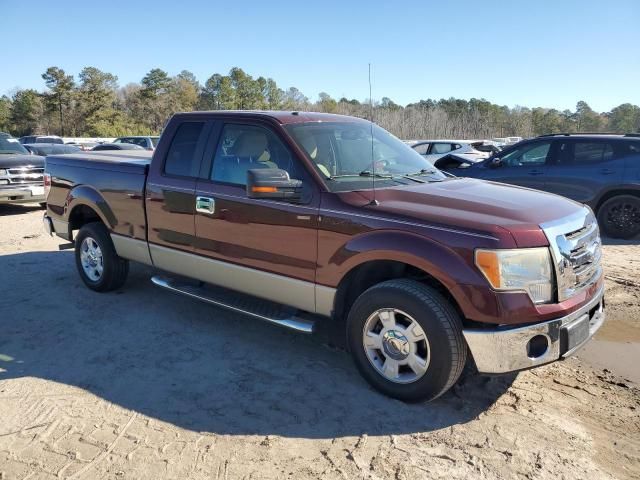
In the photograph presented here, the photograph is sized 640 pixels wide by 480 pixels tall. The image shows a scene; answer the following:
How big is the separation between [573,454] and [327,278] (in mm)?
1867

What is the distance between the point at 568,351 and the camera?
10.8ft

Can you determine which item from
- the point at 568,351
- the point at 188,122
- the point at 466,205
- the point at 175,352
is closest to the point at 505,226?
the point at 466,205

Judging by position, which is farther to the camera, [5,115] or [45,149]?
[5,115]

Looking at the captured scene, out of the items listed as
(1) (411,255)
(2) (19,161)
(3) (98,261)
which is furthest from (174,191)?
(2) (19,161)

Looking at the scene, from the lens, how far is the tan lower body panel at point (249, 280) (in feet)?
12.9

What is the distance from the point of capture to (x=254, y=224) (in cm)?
420

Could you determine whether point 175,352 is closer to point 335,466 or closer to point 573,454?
point 335,466

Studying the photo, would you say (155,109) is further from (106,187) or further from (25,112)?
(106,187)

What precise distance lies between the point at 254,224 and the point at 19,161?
979cm

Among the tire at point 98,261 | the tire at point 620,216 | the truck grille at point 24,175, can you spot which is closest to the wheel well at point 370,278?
the tire at point 98,261

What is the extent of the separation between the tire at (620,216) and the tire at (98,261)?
301 inches

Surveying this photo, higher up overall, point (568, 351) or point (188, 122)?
point (188, 122)

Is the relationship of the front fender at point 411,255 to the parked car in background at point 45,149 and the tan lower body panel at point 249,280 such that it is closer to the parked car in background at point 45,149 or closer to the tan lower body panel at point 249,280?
the tan lower body panel at point 249,280

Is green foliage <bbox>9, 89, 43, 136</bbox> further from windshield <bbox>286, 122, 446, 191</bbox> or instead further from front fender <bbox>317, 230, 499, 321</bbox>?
front fender <bbox>317, 230, 499, 321</bbox>
